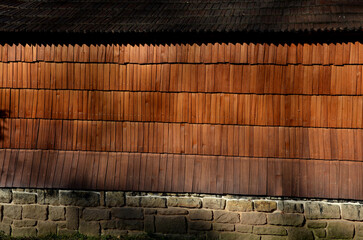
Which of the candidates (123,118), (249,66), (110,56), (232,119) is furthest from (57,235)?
(249,66)

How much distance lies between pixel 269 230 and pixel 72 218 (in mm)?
3256

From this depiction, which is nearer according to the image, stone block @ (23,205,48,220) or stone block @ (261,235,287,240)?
stone block @ (261,235,287,240)

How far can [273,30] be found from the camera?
5.32 m

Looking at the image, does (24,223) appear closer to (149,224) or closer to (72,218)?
(72,218)

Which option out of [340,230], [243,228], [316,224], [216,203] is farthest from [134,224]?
[340,230]

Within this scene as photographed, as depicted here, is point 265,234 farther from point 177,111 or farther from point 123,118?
point 123,118

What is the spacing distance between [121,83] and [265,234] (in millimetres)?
3400

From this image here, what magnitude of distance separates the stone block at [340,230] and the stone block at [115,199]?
10.8ft

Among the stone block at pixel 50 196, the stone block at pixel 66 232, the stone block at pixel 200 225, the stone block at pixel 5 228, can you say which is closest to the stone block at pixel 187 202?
the stone block at pixel 200 225


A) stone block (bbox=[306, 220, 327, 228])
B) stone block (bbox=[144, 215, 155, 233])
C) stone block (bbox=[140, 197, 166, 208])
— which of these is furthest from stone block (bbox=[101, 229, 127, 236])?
stone block (bbox=[306, 220, 327, 228])

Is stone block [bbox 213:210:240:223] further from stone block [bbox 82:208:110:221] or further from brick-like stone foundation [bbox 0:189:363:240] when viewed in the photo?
stone block [bbox 82:208:110:221]

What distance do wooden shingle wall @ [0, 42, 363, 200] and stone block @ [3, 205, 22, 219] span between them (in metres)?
0.42

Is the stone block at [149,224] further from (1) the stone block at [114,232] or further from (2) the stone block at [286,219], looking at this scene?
(2) the stone block at [286,219]

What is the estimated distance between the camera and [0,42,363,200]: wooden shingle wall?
5543mm
